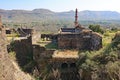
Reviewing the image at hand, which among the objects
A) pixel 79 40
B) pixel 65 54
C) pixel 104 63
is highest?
pixel 79 40

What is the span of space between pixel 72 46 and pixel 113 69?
12.4m

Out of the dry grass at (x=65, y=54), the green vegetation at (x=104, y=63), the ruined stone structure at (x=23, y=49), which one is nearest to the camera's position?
the green vegetation at (x=104, y=63)

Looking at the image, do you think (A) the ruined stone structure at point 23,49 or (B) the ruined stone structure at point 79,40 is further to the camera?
(B) the ruined stone structure at point 79,40

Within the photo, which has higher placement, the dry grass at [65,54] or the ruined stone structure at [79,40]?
the ruined stone structure at [79,40]

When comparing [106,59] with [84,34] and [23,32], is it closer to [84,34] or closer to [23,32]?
[84,34]

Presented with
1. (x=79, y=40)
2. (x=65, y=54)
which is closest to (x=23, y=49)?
(x=65, y=54)

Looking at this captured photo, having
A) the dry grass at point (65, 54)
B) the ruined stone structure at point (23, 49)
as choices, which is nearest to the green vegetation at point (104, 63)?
the dry grass at point (65, 54)

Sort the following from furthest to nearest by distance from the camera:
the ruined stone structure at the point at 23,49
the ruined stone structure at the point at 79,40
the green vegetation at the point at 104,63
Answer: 1. the ruined stone structure at the point at 79,40
2. the ruined stone structure at the point at 23,49
3. the green vegetation at the point at 104,63

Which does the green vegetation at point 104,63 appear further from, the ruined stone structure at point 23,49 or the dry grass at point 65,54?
the ruined stone structure at point 23,49

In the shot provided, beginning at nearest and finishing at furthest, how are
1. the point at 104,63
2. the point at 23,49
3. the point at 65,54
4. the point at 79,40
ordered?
the point at 104,63
the point at 65,54
the point at 23,49
the point at 79,40

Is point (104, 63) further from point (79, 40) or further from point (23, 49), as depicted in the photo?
point (23, 49)

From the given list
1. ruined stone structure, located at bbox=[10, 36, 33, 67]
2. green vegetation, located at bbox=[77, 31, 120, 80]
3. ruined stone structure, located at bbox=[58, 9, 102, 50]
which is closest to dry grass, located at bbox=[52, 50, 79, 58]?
green vegetation, located at bbox=[77, 31, 120, 80]

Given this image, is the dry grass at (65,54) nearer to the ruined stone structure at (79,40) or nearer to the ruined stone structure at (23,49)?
the ruined stone structure at (79,40)

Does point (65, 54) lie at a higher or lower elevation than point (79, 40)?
lower
